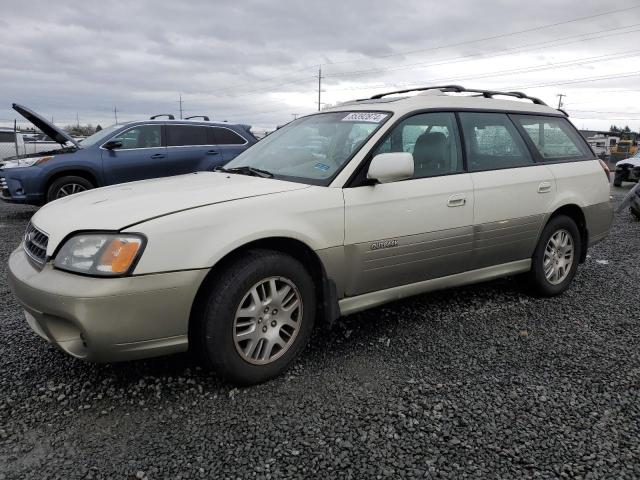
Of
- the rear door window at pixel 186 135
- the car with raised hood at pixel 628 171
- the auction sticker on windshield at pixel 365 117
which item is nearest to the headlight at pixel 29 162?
the rear door window at pixel 186 135

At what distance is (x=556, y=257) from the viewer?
4.47 meters

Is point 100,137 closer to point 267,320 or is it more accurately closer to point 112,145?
point 112,145

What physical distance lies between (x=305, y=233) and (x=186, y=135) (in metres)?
6.82

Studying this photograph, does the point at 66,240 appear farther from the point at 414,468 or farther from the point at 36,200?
the point at 36,200

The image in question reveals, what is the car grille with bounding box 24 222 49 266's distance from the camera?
2.69 metres

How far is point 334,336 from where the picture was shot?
360 cm

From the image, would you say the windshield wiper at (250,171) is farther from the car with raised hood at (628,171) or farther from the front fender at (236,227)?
the car with raised hood at (628,171)

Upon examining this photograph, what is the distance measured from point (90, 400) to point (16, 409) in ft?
1.13

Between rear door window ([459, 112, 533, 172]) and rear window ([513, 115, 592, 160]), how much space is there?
Answer: 180 mm

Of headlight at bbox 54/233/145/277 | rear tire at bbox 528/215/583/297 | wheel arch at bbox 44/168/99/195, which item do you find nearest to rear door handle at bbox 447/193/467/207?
rear tire at bbox 528/215/583/297

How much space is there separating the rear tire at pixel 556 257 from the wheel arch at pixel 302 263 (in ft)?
6.92

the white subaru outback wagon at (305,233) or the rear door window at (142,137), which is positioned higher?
the rear door window at (142,137)

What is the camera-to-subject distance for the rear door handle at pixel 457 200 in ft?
11.7

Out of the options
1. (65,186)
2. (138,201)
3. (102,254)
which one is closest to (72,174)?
(65,186)
